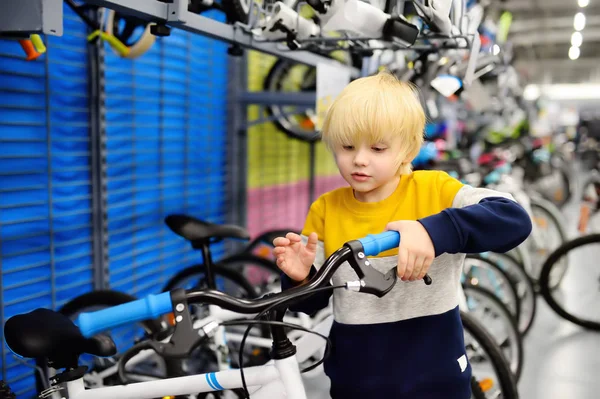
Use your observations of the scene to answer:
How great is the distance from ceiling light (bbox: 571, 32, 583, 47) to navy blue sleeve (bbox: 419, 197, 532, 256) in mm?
16409

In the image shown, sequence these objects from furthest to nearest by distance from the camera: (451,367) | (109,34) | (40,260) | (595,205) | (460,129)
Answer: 1. (460,129)
2. (595,205)
3. (40,260)
4. (109,34)
5. (451,367)

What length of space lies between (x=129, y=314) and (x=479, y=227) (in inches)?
Result: 22.9

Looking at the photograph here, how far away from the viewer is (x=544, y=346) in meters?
3.05

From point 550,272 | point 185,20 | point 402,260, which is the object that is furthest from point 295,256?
point 550,272

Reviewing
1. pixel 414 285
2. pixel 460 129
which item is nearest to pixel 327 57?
pixel 414 285

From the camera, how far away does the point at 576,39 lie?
626 inches

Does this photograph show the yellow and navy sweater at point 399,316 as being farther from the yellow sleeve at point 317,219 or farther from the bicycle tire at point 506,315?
the bicycle tire at point 506,315

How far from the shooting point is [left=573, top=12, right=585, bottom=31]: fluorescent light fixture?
41.7 ft

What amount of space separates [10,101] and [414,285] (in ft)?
5.29

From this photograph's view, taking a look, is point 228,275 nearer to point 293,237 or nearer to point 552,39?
point 293,237

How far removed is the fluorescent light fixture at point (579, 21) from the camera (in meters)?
12.7

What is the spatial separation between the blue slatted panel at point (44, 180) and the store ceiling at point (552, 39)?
6.67 metres

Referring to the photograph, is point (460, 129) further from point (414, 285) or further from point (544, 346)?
point (414, 285)

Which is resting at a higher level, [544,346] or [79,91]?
[79,91]
